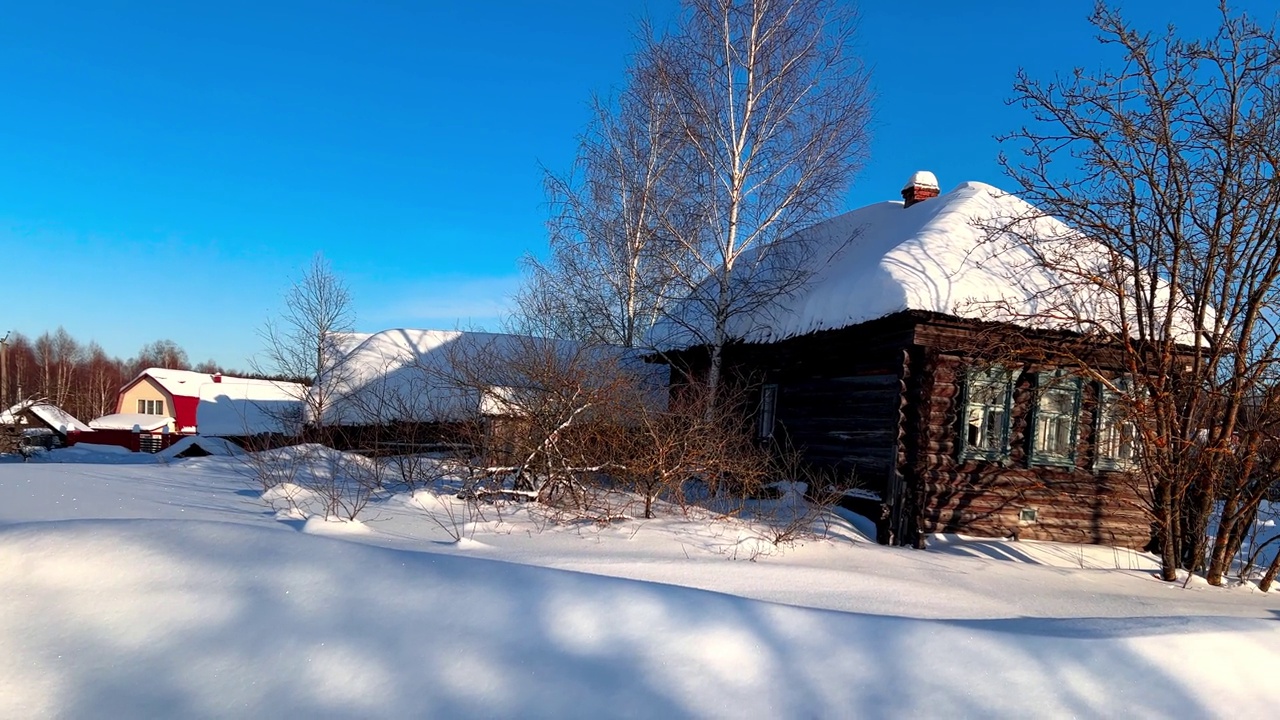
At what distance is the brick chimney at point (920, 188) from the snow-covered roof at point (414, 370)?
5.38 meters

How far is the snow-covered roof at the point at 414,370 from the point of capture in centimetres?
1049

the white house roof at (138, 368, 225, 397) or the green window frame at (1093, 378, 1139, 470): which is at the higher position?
the green window frame at (1093, 378, 1139, 470)

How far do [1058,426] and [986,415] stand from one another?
1.17 metres

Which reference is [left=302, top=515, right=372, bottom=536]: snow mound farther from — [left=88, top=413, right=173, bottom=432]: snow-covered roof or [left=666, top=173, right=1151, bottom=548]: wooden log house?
[left=88, top=413, right=173, bottom=432]: snow-covered roof

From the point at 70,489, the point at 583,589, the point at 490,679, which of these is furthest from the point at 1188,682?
the point at 70,489

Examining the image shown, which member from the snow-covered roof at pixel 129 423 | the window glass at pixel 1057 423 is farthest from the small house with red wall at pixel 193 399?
the window glass at pixel 1057 423

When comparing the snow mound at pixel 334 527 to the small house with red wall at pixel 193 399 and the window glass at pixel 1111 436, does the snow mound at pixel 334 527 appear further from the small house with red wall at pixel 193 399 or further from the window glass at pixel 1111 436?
the small house with red wall at pixel 193 399

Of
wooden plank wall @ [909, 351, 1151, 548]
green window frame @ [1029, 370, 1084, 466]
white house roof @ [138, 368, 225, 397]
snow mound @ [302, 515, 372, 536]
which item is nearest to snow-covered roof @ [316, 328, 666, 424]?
snow mound @ [302, 515, 372, 536]

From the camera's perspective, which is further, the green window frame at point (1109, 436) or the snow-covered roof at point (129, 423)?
the snow-covered roof at point (129, 423)

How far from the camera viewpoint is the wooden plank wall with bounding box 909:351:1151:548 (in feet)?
34.2

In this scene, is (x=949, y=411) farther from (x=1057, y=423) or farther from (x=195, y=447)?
(x=195, y=447)

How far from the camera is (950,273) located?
10273mm

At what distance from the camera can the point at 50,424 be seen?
37438 millimetres

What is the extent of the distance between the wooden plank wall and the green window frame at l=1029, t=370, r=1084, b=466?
0.39ft
